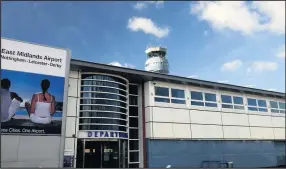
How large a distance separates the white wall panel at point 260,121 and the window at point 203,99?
19.7ft

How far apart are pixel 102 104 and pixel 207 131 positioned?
11890mm

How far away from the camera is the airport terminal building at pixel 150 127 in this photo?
2056cm

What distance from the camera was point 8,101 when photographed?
1819 centimetres

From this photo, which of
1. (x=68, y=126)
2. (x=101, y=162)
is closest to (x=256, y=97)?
(x=101, y=162)

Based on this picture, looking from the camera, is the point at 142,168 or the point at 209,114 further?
the point at 209,114

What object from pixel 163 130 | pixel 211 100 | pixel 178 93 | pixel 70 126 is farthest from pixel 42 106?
pixel 211 100

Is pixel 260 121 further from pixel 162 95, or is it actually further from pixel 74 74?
pixel 74 74

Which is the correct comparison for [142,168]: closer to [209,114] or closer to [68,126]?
[68,126]

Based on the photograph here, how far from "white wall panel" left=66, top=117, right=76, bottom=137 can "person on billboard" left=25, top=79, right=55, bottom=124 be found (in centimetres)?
195

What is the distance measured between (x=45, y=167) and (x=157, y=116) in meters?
10.8

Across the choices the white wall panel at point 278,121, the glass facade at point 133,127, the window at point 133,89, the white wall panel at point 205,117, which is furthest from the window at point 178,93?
the white wall panel at point 278,121

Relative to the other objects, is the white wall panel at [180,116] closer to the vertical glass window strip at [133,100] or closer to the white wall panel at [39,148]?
the vertical glass window strip at [133,100]

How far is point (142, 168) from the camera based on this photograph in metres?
23.0

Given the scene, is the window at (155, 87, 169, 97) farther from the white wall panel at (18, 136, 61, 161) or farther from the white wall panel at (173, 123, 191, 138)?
the white wall panel at (18, 136, 61, 161)
